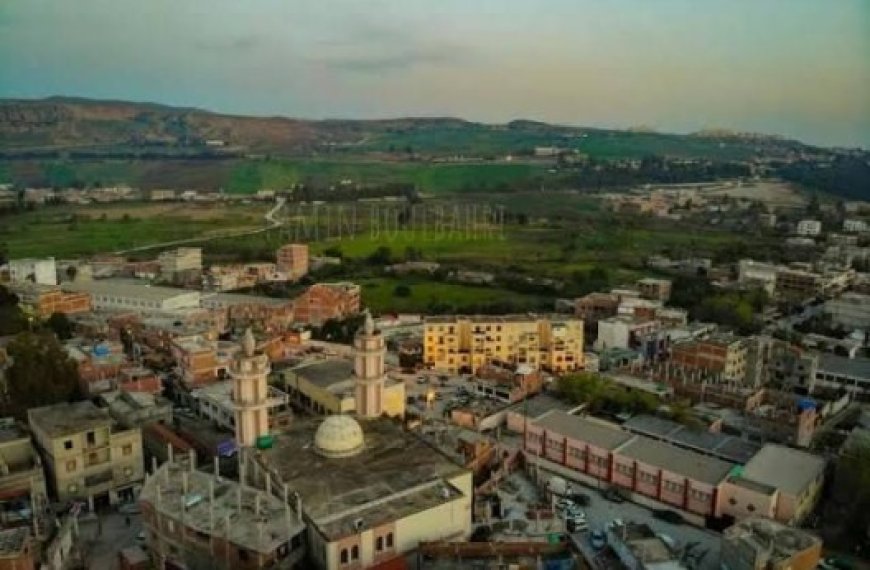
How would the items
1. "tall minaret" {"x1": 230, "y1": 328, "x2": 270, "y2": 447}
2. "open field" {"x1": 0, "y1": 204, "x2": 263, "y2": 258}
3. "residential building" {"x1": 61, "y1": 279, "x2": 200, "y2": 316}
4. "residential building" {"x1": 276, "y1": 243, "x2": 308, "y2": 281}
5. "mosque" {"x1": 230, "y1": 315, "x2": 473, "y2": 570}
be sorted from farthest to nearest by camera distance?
"open field" {"x1": 0, "y1": 204, "x2": 263, "y2": 258}
"residential building" {"x1": 276, "y1": 243, "x2": 308, "y2": 281}
"residential building" {"x1": 61, "y1": 279, "x2": 200, "y2": 316}
"tall minaret" {"x1": 230, "y1": 328, "x2": 270, "y2": 447}
"mosque" {"x1": 230, "y1": 315, "x2": 473, "y2": 570}

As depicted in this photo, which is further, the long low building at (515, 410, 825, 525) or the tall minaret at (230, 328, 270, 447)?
the long low building at (515, 410, 825, 525)

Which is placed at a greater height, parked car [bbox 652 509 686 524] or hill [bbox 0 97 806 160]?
hill [bbox 0 97 806 160]

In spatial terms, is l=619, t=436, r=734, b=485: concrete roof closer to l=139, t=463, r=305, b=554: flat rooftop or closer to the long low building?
the long low building

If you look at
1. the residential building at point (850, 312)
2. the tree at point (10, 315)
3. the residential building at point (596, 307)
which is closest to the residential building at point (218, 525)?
the tree at point (10, 315)

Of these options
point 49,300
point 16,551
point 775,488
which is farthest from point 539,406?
point 49,300

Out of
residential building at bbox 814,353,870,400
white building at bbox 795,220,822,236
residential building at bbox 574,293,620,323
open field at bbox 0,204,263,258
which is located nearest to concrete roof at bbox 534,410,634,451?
residential building at bbox 814,353,870,400

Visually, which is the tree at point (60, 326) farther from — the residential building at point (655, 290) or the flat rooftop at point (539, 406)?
the residential building at point (655, 290)

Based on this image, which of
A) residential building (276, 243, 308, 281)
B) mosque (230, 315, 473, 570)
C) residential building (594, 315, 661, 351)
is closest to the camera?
mosque (230, 315, 473, 570)

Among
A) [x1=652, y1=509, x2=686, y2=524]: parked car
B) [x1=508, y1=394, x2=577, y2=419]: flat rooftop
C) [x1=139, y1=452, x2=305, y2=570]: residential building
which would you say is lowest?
[x1=652, y1=509, x2=686, y2=524]: parked car
